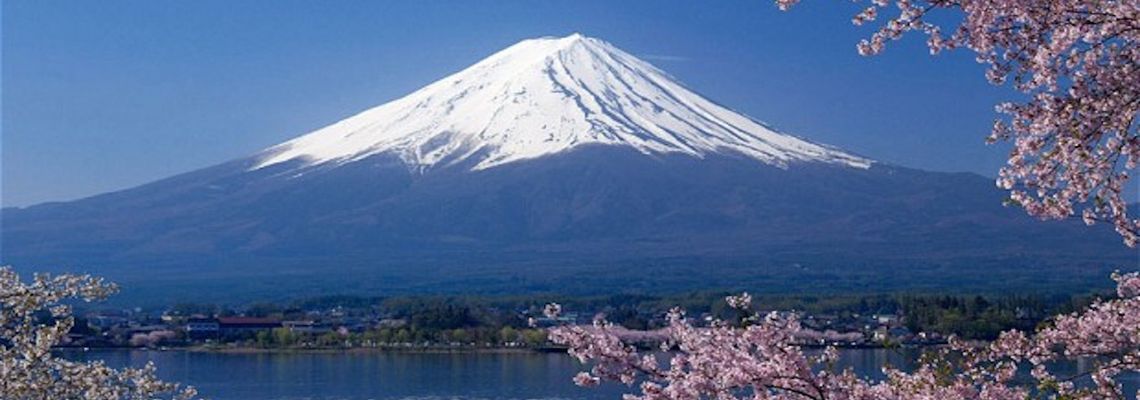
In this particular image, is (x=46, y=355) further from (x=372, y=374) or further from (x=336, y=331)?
(x=336, y=331)

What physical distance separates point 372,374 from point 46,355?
1634cm

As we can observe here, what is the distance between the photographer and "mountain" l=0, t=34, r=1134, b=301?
4809 cm

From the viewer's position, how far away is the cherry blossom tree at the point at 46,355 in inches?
208

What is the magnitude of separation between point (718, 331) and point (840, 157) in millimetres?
66616

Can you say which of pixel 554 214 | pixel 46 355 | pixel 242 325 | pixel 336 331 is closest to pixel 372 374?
pixel 336 331

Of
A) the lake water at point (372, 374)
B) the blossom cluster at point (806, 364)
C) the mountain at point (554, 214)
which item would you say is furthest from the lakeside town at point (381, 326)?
the blossom cluster at point (806, 364)

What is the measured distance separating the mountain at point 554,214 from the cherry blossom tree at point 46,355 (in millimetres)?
35400

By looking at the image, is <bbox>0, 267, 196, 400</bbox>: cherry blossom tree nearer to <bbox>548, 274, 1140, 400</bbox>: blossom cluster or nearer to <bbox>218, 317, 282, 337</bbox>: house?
<bbox>548, 274, 1140, 400</bbox>: blossom cluster

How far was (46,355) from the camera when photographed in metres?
5.39

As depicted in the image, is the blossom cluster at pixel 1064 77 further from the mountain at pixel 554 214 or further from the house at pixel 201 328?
the mountain at pixel 554 214

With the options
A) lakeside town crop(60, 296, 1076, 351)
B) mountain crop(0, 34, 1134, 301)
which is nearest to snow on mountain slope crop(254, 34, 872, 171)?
mountain crop(0, 34, 1134, 301)

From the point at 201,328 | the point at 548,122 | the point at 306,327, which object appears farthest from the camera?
the point at 548,122

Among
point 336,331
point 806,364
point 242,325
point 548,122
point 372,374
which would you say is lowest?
point 372,374

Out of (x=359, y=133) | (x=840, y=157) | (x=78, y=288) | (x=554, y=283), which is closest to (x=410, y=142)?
(x=359, y=133)
